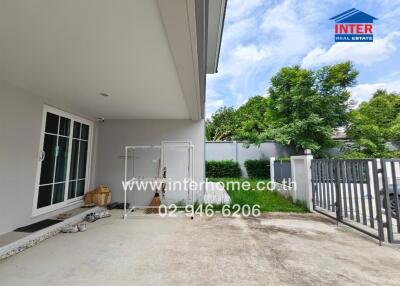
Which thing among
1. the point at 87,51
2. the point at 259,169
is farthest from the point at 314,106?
the point at 87,51

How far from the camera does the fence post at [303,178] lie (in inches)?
193

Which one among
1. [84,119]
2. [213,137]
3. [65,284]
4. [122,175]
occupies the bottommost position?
[65,284]

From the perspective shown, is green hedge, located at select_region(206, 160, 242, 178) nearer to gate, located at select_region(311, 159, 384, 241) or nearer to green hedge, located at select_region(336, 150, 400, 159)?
green hedge, located at select_region(336, 150, 400, 159)

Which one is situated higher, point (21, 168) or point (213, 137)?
point (213, 137)

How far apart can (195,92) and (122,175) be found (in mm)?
3518

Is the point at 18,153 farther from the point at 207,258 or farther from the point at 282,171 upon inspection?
the point at 282,171

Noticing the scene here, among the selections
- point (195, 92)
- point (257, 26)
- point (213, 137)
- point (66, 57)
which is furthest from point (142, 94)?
point (213, 137)

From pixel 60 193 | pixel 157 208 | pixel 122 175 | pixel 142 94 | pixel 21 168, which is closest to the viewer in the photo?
pixel 21 168

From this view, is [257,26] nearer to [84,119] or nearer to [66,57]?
[84,119]

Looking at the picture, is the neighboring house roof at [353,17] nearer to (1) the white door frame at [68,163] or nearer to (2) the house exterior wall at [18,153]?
(1) the white door frame at [68,163]

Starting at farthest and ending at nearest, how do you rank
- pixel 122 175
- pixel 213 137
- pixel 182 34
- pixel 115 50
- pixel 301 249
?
pixel 213 137
pixel 122 175
pixel 301 249
pixel 115 50
pixel 182 34

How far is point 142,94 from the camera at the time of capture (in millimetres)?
3715

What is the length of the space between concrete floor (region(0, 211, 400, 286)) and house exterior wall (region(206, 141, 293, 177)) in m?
8.44

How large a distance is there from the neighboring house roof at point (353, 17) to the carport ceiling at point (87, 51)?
634 cm
